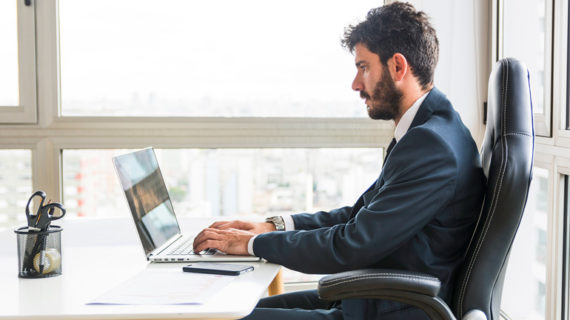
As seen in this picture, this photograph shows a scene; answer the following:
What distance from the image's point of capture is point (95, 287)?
4.83ft

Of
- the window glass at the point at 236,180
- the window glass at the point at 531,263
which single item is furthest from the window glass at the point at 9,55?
the window glass at the point at 531,263

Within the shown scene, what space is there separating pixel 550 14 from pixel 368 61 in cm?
96

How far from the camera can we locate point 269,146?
3.12m

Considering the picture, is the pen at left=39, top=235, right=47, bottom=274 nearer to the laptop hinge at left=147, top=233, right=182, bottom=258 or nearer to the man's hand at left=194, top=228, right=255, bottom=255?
the laptop hinge at left=147, top=233, right=182, bottom=258

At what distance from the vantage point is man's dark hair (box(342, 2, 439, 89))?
5.81 ft

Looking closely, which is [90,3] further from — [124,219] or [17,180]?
[124,219]

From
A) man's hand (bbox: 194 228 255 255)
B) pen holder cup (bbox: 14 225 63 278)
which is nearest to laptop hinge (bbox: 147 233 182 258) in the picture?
man's hand (bbox: 194 228 255 255)

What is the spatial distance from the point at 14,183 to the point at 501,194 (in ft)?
7.70

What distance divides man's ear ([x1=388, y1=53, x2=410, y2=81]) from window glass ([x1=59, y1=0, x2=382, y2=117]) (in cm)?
134

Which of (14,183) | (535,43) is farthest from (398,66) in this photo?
(14,183)

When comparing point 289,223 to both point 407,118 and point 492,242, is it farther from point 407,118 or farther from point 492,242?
point 492,242

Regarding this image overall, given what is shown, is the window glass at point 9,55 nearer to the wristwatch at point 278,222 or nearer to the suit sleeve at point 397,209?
the wristwatch at point 278,222

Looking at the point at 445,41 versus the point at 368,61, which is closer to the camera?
the point at 368,61

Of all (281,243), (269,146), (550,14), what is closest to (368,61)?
(281,243)
